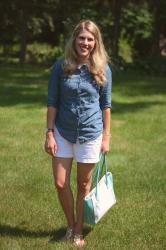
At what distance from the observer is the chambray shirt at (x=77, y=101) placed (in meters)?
4.60

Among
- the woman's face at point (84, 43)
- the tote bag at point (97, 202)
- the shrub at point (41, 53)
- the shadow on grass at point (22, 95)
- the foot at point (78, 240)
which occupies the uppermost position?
the woman's face at point (84, 43)

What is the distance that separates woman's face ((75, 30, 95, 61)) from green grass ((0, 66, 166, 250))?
1734 millimetres

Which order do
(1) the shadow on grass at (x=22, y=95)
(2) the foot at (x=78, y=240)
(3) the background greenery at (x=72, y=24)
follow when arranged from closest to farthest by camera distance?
(2) the foot at (x=78, y=240) < (1) the shadow on grass at (x=22, y=95) < (3) the background greenery at (x=72, y=24)

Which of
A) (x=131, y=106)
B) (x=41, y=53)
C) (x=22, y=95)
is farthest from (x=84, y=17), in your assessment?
(x=131, y=106)

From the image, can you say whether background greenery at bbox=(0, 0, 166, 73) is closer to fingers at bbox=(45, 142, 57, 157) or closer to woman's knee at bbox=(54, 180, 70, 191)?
woman's knee at bbox=(54, 180, 70, 191)

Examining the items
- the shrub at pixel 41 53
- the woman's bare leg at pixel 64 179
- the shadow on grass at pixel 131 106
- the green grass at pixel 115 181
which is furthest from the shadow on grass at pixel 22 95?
the shrub at pixel 41 53

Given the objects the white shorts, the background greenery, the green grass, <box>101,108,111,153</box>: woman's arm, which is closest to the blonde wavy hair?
<box>101,108,111,153</box>: woman's arm

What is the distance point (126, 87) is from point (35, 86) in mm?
2683

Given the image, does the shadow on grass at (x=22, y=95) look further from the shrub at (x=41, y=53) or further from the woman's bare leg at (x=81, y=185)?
the shrub at (x=41, y=53)

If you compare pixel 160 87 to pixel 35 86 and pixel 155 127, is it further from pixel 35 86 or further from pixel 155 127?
pixel 155 127

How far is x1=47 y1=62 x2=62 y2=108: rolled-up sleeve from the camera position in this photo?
4.61m

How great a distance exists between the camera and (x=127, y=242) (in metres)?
5.21

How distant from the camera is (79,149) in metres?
4.71

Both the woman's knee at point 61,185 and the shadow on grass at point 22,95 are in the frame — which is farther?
the shadow on grass at point 22,95
